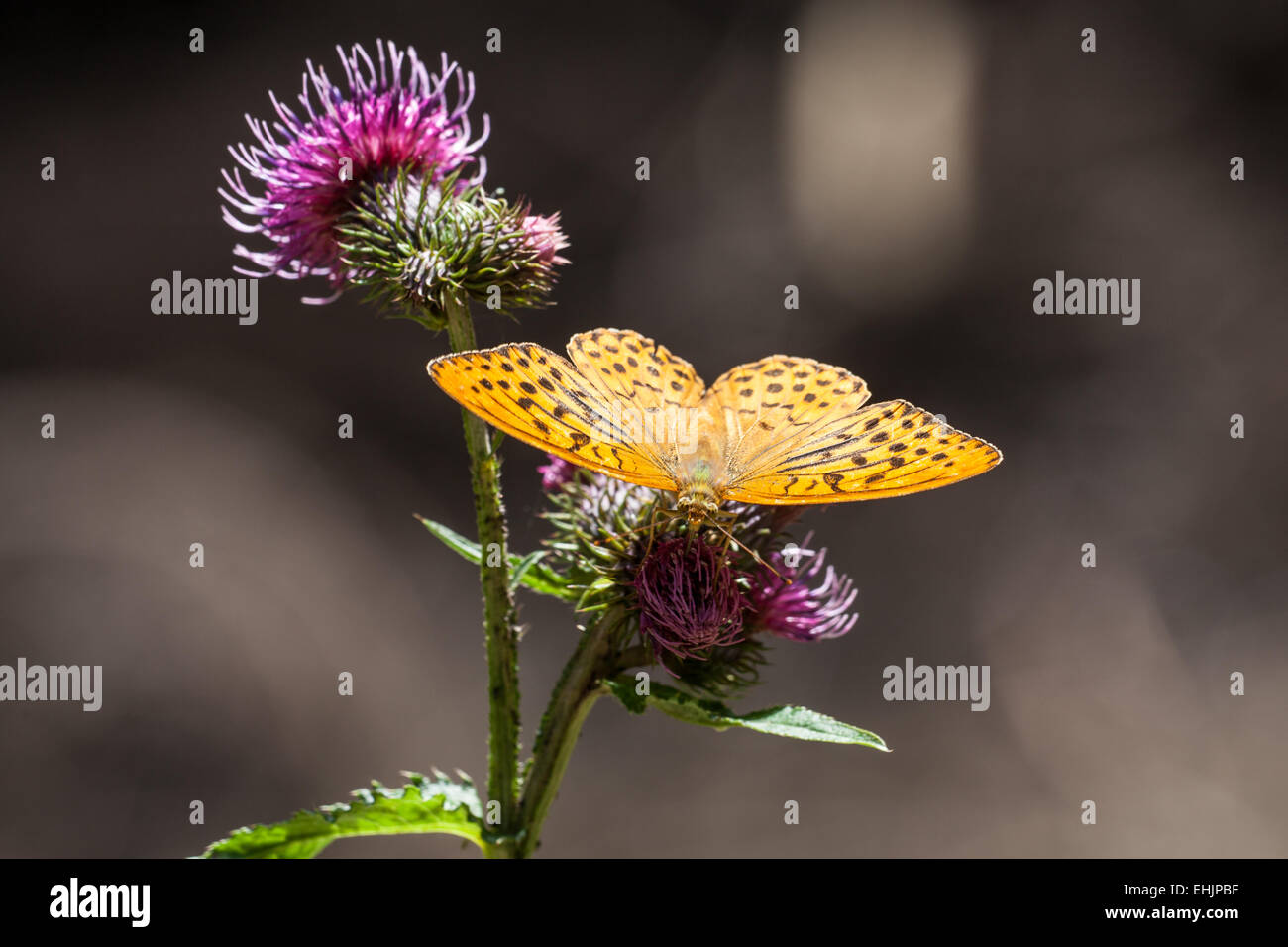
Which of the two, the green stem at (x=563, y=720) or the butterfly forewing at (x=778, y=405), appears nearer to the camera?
the green stem at (x=563, y=720)

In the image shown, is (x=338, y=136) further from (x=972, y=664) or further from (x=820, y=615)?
(x=972, y=664)

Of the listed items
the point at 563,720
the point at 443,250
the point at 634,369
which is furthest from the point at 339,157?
the point at 563,720

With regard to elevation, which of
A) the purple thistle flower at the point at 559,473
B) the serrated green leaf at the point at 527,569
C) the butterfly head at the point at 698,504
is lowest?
the serrated green leaf at the point at 527,569

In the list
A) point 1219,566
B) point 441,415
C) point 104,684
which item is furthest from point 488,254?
point 1219,566

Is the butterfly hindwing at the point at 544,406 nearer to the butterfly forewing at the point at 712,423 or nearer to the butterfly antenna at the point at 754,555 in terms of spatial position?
the butterfly forewing at the point at 712,423

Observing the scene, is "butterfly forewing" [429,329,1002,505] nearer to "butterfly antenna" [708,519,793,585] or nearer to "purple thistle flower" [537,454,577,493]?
"butterfly antenna" [708,519,793,585]

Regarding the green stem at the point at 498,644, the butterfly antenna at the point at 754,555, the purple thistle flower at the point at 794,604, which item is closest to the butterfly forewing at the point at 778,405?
the butterfly antenna at the point at 754,555

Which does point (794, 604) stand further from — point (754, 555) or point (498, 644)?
point (498, 644)
